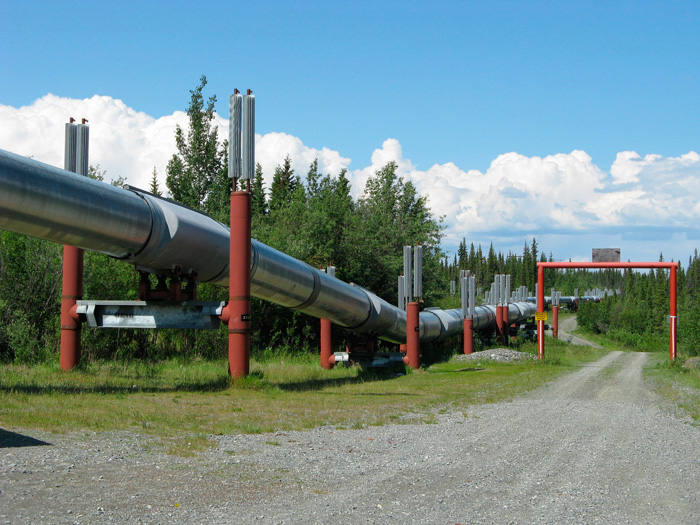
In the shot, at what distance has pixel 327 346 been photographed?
Result: 21.3 m

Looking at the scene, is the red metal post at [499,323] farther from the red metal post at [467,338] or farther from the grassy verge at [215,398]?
the grassy verge at [215,398]

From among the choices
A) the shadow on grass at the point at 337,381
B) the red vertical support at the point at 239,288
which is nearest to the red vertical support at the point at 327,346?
the shadow on grass at the point at 337,381

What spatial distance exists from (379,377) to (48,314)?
10.5 m

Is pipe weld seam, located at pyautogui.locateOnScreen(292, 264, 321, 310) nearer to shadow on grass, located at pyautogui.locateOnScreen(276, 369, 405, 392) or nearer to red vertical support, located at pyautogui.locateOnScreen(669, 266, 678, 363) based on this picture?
shadow on grass, located at pyautogui.locateOnScreen(276, 369, 405, 392)

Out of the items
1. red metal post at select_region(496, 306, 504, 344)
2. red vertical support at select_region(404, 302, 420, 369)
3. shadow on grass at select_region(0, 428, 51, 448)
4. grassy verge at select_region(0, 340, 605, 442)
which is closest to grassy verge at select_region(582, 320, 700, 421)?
grassy verge at select_region(0, 340, 605, 442)

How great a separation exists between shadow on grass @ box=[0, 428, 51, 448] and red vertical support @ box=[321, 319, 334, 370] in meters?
13.7

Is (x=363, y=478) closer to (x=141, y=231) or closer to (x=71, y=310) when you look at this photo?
(x=141, y=231)

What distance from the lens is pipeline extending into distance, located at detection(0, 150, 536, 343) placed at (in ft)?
36.2

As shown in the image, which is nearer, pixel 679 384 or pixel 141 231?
pixel 141 231

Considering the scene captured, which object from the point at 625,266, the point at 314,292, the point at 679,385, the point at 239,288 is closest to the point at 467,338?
the point at 625,266

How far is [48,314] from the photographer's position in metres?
21.7

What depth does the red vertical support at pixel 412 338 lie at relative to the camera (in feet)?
74.7

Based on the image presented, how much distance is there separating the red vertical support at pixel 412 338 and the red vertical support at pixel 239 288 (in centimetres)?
964

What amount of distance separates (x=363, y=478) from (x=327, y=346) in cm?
1434
